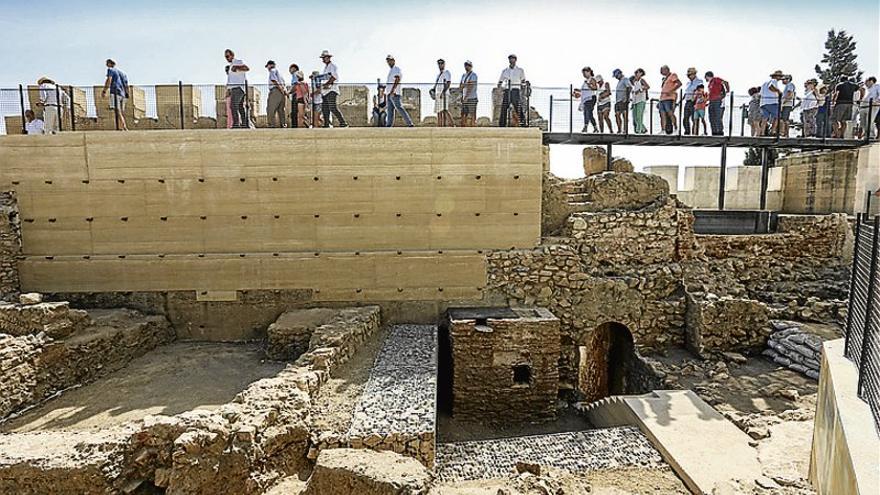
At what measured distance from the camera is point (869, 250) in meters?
5.14

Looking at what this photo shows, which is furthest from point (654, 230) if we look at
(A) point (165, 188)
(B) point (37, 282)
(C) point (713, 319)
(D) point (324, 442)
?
(B) point (37, 282)

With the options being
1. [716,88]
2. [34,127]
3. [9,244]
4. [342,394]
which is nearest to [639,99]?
[716,88]

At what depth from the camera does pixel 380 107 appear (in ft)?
40.3

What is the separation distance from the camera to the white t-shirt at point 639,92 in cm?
1286

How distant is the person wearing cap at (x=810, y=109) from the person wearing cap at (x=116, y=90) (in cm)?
1772

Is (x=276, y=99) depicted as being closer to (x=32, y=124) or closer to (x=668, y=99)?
(x=32, y=124)

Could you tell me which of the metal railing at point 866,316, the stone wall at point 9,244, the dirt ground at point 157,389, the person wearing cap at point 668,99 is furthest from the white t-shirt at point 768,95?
the stone wall at point 9,244

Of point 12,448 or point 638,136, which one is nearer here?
point 12,448

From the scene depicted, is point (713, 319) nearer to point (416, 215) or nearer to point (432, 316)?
point (432, 316)

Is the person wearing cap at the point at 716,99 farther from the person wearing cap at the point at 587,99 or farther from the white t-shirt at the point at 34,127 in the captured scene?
the white t-shirt at the point at 34,127

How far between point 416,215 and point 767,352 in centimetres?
819

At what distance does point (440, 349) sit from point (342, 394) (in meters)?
3.95

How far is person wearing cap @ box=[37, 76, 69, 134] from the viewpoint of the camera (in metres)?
11.7

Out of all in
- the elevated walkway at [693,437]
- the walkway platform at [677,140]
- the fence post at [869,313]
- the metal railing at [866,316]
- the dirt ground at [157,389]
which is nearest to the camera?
the metal railing at [866,316]
